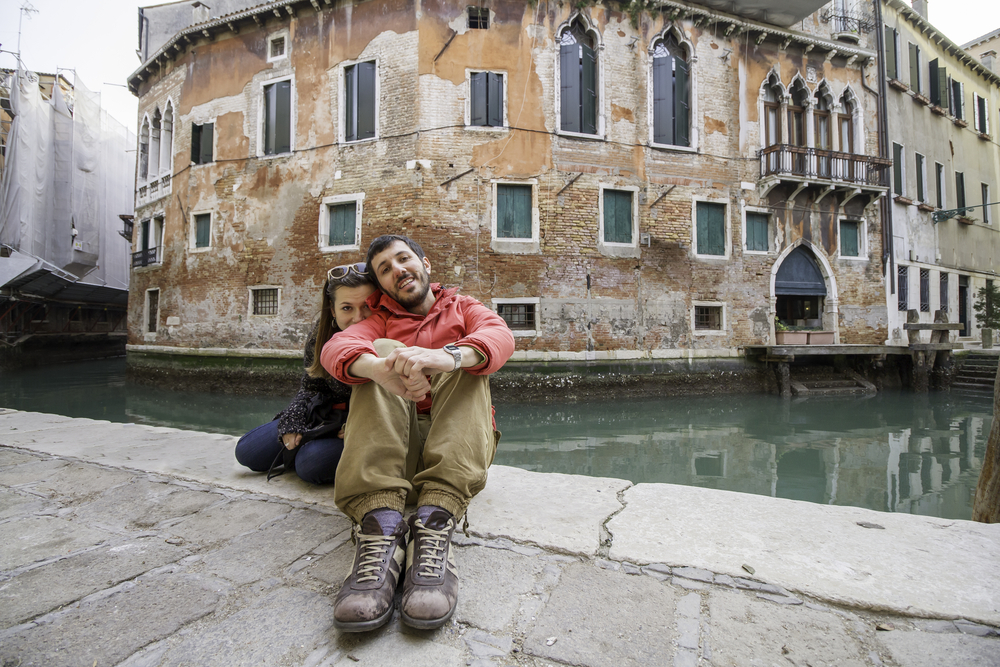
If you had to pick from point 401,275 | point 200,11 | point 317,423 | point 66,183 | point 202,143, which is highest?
point 200,11

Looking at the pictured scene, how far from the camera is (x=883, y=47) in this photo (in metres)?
12.9

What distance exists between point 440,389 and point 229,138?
42.0 ft

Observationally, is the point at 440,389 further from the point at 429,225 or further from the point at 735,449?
the point at 429,225

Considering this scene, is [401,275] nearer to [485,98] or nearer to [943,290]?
[485,98]

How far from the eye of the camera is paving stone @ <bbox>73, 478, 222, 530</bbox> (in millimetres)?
1750

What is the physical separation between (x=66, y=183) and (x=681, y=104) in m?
21.7

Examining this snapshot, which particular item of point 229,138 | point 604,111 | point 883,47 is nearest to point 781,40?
point 883,47

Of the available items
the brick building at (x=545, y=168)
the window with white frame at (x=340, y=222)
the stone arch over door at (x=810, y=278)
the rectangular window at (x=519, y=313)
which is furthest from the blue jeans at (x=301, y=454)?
the stone arch over door at (x=810, y=278)

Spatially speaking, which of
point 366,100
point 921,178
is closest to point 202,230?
point 366,100

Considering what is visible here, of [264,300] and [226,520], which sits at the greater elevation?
[264,300]

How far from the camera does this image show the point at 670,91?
1088cm

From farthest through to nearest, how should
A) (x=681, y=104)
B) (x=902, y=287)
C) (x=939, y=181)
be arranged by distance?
(x=939, y=181) < (x=902, y=287) < (x=681, y=104)

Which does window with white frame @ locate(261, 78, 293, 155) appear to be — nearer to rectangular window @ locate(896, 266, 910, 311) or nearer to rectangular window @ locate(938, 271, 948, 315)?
rectangular window @ locate(896, 266, 910, 311)

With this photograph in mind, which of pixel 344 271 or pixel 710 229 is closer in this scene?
pixel 344 271
